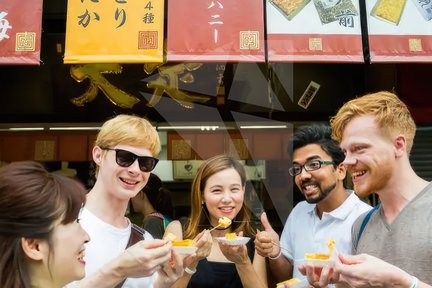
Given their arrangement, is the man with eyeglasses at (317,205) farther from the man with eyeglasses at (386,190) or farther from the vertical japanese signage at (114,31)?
the vertical japanese signage at (114,31)

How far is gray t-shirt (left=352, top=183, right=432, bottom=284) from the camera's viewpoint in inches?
97.1

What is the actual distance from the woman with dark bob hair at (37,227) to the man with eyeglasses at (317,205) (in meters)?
1.81

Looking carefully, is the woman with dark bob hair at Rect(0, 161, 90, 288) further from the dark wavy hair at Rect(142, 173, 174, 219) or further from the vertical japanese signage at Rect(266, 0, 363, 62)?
the dark wavy hair at Rect(142, 173, 174, 219)

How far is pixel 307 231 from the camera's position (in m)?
3.86

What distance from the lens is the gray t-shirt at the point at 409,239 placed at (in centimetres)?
247

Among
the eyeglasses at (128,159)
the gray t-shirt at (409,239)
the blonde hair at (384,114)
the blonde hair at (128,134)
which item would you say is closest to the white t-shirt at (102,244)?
the eyeglasses at (128,159)

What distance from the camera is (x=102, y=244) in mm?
2988

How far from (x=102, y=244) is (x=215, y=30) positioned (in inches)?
109

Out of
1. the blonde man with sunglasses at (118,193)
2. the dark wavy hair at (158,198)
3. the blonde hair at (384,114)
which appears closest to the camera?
the blonde hair at (384,114)

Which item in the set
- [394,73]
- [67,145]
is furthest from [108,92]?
[394,73]

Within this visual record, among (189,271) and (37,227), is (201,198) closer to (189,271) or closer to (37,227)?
(189,271)

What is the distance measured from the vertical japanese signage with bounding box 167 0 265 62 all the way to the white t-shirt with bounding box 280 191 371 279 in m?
1.81

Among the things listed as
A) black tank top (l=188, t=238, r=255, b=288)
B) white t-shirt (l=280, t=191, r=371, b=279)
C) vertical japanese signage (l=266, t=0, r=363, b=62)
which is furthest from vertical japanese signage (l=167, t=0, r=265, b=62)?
black tank top (l=188, t=238, r=255, b=288)

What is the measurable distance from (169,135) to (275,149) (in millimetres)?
1963
